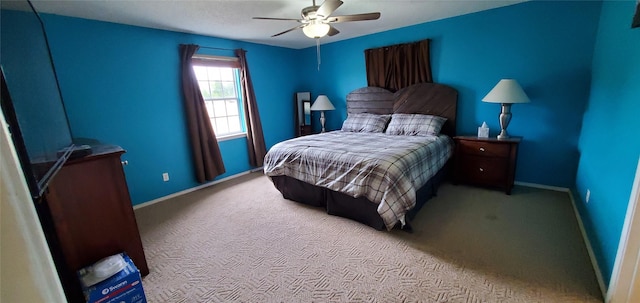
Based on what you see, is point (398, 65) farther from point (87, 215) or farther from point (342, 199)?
point (87, 215)

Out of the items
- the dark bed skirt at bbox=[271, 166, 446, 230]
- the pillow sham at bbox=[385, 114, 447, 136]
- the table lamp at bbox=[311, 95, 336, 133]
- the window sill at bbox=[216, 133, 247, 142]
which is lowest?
the dark bed skirt at bbox=[271, 166, 446, 230]

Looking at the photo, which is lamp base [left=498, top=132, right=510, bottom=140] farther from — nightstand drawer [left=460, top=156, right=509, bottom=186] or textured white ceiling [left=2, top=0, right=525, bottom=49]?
textured white ceiling [left=2, top=0, right=525, bottom=49]

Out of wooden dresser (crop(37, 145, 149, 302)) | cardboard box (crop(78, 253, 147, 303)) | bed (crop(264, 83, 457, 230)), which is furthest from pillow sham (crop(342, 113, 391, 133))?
cardboard box (crop(78, 253, 147, 303))

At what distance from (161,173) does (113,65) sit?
1371 millimetres

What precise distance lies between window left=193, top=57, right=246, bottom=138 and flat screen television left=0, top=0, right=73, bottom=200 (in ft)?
7.55

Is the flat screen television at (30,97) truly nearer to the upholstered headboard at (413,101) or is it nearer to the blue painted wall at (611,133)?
the blue painted wall at (611,133)

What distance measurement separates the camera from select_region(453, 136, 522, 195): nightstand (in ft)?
9.55

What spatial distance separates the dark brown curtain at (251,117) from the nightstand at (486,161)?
2.99 meters

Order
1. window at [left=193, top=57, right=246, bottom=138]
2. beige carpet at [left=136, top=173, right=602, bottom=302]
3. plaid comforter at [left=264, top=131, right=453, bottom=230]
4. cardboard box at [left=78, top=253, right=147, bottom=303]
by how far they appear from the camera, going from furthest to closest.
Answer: window at [left=193, top=57, right=246, bottom=138], plaid comforter at [left=264, top=131, right=453, bottom=230], beige carpet at [left=136, top=173, right=602, bottom=302], cardboard box at [left=78, top=253, right=147, bottom=303]

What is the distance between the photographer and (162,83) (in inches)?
130

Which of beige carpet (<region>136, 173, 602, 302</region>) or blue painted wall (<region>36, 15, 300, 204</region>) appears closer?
beige carpet (<region>136, 173, 602, 302</region>)

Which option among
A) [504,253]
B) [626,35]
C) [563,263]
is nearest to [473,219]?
[504,253]

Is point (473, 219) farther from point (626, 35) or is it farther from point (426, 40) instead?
point (426, 40)

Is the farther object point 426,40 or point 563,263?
point 426,40
